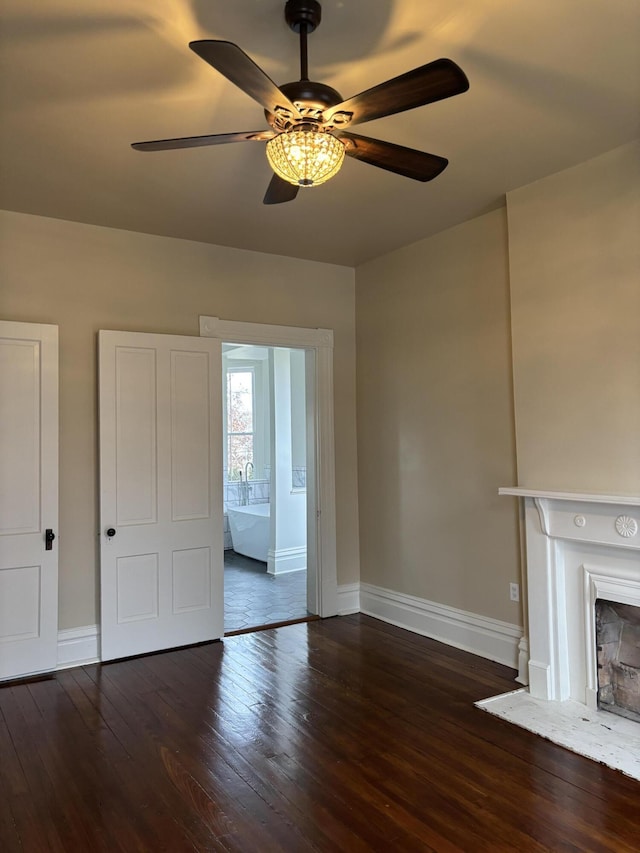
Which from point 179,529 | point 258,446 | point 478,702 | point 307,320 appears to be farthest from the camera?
point 258,446

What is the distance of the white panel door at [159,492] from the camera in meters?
4.13

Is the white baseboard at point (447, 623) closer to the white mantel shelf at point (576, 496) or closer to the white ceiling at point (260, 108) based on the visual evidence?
the white mantel shelf at point (576, 496)

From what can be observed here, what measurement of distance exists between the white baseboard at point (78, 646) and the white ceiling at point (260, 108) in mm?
2777

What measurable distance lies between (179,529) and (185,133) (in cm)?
262

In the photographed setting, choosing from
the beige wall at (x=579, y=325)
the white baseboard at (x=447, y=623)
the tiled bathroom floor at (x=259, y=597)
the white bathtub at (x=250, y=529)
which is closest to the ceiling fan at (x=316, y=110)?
the beige wall at (x=579, y=325)

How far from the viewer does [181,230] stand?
4.33m

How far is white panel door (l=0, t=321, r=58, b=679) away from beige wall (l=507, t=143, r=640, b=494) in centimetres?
299

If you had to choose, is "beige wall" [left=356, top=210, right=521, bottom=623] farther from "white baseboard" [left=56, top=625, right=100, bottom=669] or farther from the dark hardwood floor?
"white baseboard" [left=56, top=625, right=100, bottom=669]

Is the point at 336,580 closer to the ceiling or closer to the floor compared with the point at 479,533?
→ closer to the floor

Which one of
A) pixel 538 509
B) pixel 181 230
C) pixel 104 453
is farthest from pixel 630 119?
pixel 104 453

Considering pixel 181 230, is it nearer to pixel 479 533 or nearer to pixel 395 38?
pixel 395 38

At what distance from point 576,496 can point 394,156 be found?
1.94m

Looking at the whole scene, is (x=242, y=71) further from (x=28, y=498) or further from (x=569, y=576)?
(x=28, y=498)

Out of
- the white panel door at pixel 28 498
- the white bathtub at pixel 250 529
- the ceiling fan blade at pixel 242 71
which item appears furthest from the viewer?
the white bathtub at pixel 250 529
